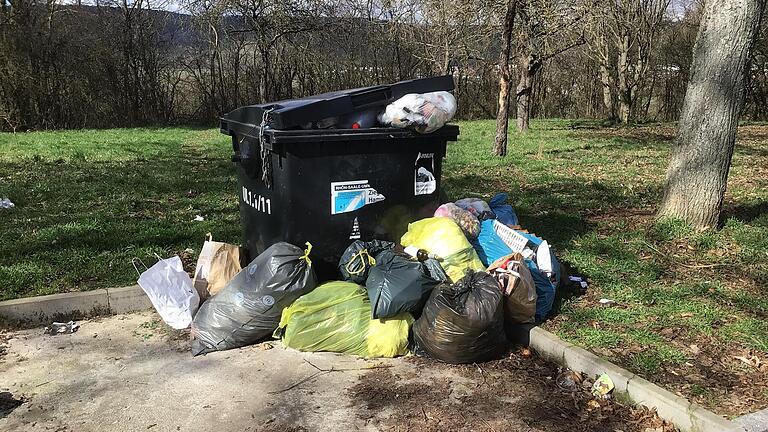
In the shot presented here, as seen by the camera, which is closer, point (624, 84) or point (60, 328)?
point (60, 328)

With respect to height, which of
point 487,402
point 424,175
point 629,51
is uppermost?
point 629,51

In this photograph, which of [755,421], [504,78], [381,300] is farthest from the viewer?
[504,78]

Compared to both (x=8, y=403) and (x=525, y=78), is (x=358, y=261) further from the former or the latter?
(x=525, y=78)

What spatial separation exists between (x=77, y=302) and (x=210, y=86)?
16177 mm

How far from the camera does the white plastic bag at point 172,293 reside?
3803 mm

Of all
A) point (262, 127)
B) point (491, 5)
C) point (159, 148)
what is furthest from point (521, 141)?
point (262, 127)

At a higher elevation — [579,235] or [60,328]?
[579,235]

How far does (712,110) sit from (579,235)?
59.7 inches

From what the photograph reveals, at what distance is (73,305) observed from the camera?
12.9 feet

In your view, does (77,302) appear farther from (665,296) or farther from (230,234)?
(665,296)

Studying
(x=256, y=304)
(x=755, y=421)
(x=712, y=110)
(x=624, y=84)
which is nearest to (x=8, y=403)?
(x=256, y=304)

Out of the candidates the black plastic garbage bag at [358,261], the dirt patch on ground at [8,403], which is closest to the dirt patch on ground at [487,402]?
the black plastic garbage bag at [358,261]

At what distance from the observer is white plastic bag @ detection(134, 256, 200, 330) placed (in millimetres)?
3803

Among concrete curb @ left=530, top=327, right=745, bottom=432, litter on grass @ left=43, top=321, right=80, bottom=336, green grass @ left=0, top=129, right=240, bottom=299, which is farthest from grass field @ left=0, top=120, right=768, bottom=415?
litter on grass @ left=43, top=321, right=80, bottom=336
